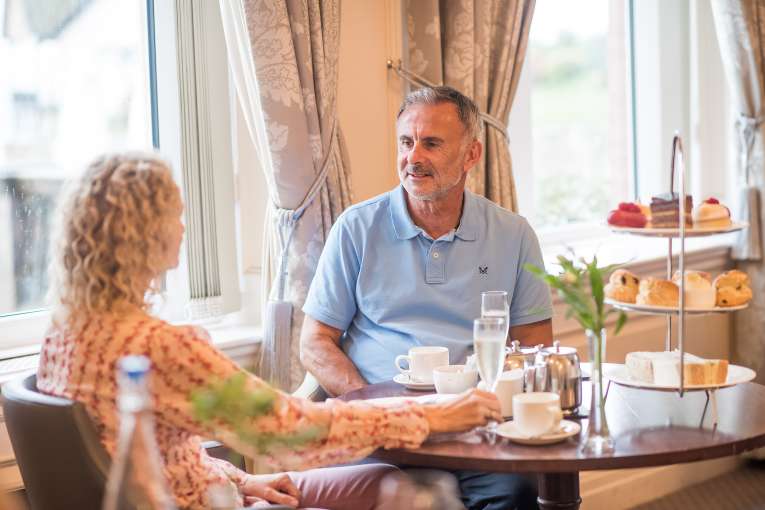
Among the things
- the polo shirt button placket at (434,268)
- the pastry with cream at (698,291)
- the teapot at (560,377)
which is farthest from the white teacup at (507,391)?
the polo shirt button placket at (434,268)

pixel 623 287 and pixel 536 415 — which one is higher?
pixel 623 287

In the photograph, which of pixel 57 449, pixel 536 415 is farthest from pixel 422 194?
pixel 57 449

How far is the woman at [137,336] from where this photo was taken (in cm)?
157

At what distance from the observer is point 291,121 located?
2.62 metres

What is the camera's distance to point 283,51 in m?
2.58

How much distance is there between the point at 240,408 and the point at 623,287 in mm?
873

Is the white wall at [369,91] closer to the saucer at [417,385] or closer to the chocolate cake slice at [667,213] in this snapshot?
the saucer at [417,385]

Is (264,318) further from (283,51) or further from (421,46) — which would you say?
(421,46)

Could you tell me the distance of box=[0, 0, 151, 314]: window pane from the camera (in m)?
2.56

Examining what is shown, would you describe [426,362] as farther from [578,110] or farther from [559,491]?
[578,110]

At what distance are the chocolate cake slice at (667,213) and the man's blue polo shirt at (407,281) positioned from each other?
652 mm

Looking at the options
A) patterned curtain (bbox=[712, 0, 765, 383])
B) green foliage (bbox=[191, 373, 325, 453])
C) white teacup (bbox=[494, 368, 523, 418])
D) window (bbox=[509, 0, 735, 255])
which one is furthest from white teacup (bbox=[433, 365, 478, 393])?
patterned curtain (bbox=[712, 0, 765, 383])

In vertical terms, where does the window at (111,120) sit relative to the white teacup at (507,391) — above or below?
above

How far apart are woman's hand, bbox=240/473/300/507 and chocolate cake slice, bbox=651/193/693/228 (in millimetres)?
875
